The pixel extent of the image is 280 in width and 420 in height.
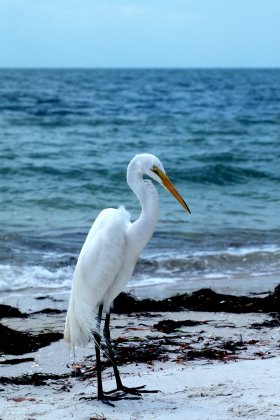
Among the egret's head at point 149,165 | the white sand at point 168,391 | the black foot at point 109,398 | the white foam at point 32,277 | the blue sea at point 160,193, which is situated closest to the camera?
the white sand at point 168,391

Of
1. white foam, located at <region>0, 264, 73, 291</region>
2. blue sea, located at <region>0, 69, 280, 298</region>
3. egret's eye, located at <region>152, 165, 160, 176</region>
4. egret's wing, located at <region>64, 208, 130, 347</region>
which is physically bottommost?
white foam, located at <region>0, 264, 73, 291</region>

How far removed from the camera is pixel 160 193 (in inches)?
513

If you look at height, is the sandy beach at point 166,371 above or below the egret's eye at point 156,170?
below

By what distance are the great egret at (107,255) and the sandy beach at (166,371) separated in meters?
0.24

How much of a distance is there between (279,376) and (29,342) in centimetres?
187

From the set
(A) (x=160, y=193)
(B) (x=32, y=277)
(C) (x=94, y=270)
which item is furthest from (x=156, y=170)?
(A) (x=160, y=193)

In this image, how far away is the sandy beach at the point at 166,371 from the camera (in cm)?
387

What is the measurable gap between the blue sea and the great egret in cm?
274

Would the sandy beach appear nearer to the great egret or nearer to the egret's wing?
the great egret

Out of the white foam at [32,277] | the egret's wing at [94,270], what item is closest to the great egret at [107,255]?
the egret's wing at [94,270]

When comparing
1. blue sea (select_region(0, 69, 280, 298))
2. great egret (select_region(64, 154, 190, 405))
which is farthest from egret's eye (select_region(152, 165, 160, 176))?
blue sea (select_region(0, 69, 280, 298))

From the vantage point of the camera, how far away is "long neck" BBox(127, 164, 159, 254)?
4.35m

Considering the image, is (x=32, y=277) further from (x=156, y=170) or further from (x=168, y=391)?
(x=168, y=391)

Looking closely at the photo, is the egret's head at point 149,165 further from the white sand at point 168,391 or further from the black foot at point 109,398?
the black foot at point 109,398
